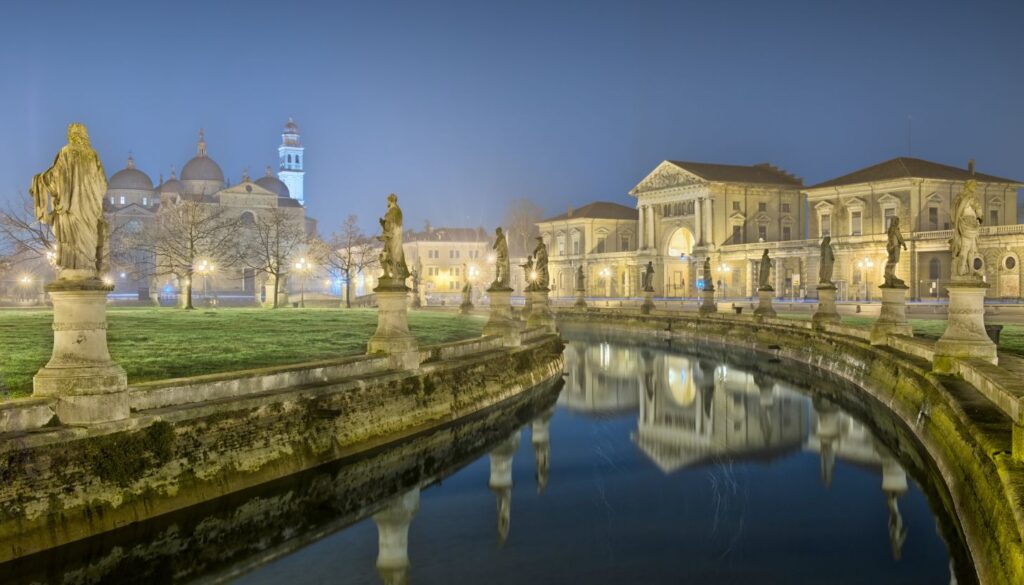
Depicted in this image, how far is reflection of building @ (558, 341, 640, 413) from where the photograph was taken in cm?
2539

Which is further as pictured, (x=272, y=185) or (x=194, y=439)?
(x=272, y=185)

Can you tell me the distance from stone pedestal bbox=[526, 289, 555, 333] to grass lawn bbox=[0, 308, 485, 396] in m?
2.61

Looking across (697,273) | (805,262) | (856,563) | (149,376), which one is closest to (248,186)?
(697,273)

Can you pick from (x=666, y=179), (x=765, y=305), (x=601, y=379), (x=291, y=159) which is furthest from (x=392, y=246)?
(x=291, y=159)

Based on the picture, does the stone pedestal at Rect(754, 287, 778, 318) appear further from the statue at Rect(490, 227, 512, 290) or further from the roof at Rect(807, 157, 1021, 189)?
the roof at Rect(807, 157, 1021, 189)

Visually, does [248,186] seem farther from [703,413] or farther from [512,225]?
[703,413]

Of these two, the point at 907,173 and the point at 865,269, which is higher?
the point at 907,173

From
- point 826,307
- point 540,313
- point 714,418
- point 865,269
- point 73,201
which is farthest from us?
point 865,269

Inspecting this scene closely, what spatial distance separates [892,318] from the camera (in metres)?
25.1

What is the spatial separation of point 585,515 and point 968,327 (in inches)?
365

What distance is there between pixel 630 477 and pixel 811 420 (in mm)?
7452

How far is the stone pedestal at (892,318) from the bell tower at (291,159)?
13019 cm

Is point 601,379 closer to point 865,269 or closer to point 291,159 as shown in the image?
point 865,269

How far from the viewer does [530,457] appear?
1800cm
